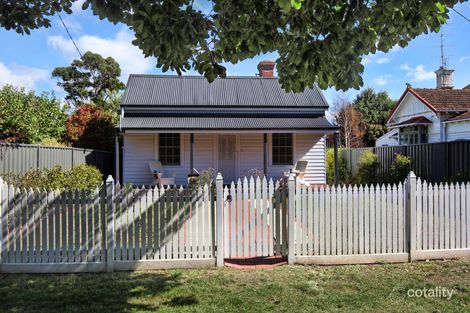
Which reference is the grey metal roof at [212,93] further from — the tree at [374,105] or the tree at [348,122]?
the tree at [374,105]

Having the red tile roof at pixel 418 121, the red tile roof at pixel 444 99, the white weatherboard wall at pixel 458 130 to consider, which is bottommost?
the white weatherboard wall at pixel 458 130

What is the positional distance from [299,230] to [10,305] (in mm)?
3896

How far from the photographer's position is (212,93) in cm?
1830

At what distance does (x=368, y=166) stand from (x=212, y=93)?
7.71 meters

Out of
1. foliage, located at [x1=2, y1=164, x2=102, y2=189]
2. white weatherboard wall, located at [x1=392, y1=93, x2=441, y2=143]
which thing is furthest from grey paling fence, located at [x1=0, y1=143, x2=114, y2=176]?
white weatherboard wall, located at [x1=392, y1=93, x2=441, y2=143]

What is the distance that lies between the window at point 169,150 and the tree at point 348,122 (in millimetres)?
26396

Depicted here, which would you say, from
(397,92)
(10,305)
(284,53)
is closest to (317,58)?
(284,53)

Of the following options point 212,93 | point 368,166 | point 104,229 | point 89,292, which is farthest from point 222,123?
point 89,292

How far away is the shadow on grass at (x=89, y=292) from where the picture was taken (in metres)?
4.46

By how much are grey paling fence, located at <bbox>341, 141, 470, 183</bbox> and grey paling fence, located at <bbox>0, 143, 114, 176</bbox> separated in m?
12.6

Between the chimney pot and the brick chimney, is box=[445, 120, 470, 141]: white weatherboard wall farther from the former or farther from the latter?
the brick chimney

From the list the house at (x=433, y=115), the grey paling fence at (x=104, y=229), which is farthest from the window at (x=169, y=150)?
the house at (x=433, y=115)

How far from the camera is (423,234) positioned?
6207 mm

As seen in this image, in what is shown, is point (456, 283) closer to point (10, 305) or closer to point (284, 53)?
point (284, 53)
